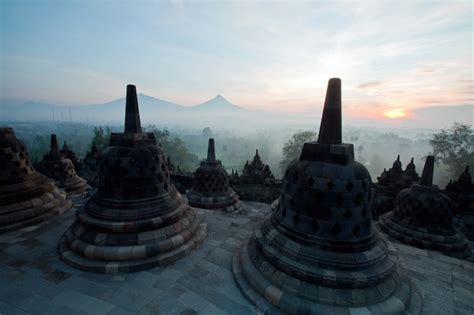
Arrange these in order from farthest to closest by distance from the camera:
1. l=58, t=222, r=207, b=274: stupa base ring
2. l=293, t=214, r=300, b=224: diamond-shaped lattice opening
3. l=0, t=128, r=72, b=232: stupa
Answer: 1. l=0, t=128, r=72, b=232: stupa
2. l=58, t=222, r=207, b=274: stupa base ring
3. l=293, t=214, r=300, b=224: diamond-shaped lattice opening

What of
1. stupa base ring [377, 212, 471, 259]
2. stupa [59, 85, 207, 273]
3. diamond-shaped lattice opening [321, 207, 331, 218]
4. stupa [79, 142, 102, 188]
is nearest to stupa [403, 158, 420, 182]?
stupa base ring [377, 212, 471, 259]

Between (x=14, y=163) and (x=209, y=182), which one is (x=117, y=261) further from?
(x=209, y=182)

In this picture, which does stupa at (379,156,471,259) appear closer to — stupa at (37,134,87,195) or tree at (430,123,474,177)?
stupa at (37,134,87,195)

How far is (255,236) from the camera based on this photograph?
6.04 metres

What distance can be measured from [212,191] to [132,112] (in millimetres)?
7116

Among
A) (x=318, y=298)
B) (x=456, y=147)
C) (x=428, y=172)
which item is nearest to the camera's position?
(x=318, y=298)

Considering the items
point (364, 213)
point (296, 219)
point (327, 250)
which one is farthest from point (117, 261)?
point (364, 213)

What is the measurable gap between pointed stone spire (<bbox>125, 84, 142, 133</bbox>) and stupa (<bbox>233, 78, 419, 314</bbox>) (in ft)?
15.9

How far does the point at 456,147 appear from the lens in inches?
1457

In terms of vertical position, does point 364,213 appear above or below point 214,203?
above

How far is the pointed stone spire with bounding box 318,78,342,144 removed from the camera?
5234 mm

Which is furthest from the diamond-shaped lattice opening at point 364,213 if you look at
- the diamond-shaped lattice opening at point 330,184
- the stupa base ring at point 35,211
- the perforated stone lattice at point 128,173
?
the stupa base ring at point 35,211

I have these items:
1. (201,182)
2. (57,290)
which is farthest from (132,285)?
(201,182)

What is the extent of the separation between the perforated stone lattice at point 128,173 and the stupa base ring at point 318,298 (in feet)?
12.4
